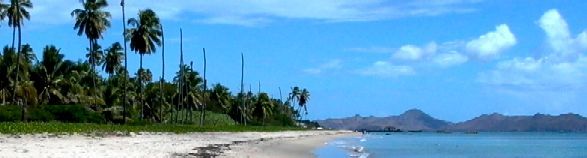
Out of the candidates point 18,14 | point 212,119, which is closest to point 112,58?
point 212,119

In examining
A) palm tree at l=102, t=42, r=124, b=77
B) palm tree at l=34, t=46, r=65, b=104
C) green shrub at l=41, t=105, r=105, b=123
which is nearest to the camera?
green shrub at l=41, t=105, r=105, b=123

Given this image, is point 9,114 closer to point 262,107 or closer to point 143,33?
point 143,33

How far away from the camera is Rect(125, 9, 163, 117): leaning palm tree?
6994cm

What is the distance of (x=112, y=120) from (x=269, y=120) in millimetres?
78358

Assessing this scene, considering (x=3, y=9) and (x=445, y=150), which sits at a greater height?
(x=3, y=9)

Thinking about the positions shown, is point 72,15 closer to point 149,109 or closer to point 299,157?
point 149,109

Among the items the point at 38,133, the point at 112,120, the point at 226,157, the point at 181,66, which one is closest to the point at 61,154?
the point at 226,157

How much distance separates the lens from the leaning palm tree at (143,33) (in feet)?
229

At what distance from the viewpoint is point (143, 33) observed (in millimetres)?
69875

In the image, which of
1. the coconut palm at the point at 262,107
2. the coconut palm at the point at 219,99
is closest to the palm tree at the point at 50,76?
the coconut palm at the point at 219,99

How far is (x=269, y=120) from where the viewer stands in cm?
14588

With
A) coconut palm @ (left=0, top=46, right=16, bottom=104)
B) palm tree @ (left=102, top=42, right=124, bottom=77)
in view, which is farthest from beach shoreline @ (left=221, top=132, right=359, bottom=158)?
palm tree @ (left=102, top=42, right=124, bottom=77)

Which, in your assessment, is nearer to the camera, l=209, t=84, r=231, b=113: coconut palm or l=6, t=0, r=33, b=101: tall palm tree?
l=6, t=0, r=33, b=101: tall palm tree

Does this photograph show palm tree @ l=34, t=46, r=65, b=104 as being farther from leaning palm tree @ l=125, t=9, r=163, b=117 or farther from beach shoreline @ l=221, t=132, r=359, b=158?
beach shoreline @ l=221, t=132, r=359, b=158
